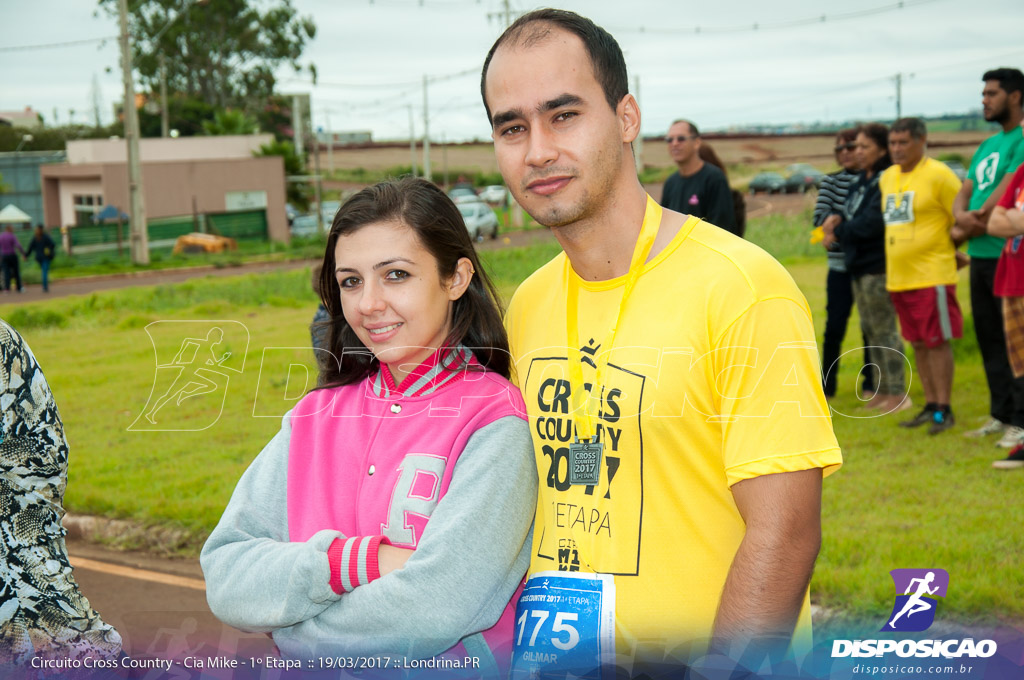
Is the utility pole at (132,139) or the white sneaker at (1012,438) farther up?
the utility pole at (132,139)

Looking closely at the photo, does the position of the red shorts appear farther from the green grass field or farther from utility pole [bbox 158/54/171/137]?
utility pole [bbox 158/54/171/137]

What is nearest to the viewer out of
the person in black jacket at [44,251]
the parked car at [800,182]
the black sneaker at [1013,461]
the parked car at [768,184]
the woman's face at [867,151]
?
the black sneaker at [1013,461]

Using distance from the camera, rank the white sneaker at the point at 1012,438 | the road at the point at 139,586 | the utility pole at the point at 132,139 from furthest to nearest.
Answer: the utility pole at the point at 132,139, the white sneaker at the point at 1012,438, the road at the point at 139,586

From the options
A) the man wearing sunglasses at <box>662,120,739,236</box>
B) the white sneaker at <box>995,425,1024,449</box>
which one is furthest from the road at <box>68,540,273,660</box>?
the white sneaker at <box>995,425,1024,449</box>

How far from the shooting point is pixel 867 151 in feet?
24.3

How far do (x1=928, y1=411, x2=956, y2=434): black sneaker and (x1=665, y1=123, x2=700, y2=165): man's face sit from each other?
266 centimetres

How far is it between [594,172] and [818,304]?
12.2m

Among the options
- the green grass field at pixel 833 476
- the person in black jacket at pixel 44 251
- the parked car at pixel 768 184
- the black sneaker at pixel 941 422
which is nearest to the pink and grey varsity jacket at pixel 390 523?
the green grass field at pixel 833 476

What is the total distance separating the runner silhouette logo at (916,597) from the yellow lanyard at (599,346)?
1.81 metres

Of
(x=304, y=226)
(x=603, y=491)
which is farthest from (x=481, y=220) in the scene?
(x=603, y=491)

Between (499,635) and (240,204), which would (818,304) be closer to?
(499,635)

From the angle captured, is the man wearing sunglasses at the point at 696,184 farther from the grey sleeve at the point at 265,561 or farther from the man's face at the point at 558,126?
the grey sleeve at the point at 265,561

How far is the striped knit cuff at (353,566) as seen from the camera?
196 centimetres

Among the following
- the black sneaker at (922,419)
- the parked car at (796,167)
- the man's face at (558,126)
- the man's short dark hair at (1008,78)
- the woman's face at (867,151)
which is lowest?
the black sneaker at (922,419)
